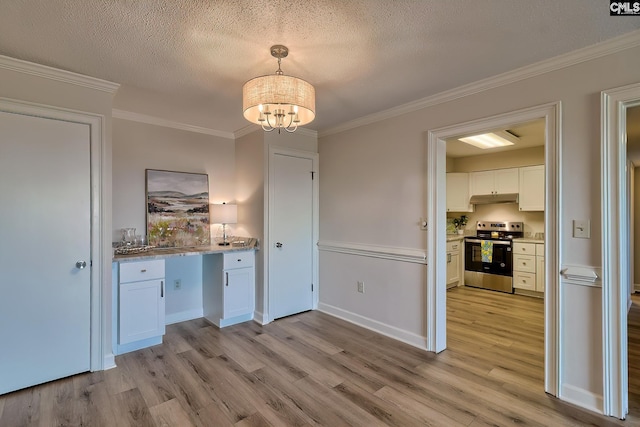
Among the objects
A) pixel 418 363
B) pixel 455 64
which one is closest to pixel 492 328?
pixel 418 363

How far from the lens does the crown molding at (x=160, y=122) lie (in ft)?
11.0

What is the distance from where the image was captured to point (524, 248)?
5008mm

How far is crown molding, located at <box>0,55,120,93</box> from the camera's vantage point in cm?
220

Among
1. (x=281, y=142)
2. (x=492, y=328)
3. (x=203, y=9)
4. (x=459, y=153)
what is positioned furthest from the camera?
(x=459, y=153)

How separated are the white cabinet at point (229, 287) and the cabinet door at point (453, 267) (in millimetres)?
3411

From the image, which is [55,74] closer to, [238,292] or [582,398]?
[238,292]

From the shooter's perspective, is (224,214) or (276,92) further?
(224,214)

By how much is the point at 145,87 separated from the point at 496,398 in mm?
3632

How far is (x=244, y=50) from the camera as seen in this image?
6.79ft

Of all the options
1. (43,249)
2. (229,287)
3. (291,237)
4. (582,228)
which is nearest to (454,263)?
(291,237)

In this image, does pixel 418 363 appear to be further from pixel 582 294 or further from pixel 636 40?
pixel 636 40

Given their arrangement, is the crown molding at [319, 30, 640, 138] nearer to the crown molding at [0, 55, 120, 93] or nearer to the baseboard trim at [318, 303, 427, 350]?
the baseboard trim at [318, 303, 427, 350]

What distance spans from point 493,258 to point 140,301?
5141 millimetres

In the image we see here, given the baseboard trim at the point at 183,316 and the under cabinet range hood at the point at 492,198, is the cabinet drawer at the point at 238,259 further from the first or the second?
the under cabinet range hood at the point at 492,198
